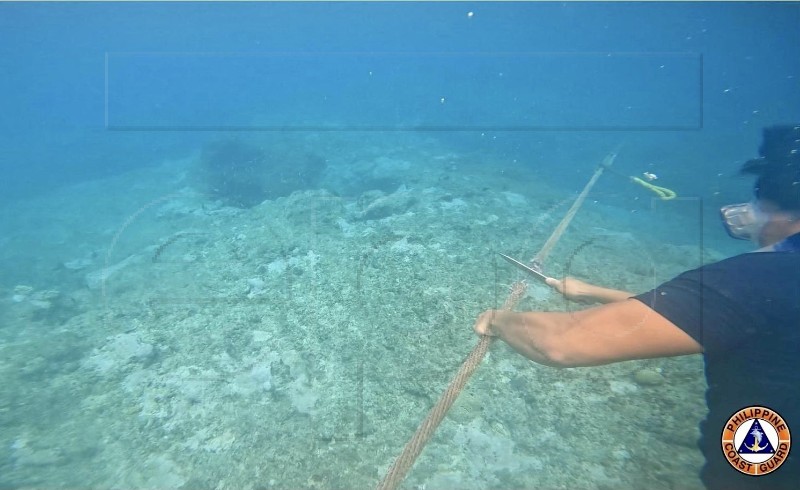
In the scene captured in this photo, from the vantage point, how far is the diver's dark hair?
178 cm

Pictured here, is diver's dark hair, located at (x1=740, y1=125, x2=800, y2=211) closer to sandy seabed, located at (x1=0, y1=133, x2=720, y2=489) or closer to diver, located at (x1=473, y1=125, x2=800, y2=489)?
diver, located at (x1=473, y1=125, x2=800, y2=489)

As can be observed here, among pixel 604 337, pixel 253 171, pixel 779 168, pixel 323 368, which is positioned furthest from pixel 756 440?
pixel 253 171

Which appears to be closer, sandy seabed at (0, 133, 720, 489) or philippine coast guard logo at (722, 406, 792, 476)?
philippine coast guard logo at (722, 406, 792, 476)

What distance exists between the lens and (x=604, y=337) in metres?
1.55

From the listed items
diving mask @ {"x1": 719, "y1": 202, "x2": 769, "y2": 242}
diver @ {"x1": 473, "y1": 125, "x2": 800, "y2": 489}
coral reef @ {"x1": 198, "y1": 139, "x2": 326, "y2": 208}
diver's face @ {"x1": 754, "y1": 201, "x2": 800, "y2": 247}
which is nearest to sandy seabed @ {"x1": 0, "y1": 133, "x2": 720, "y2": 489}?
diver @ {"x1": 473, "y1": 125, "x2": 800, "y2": 489}

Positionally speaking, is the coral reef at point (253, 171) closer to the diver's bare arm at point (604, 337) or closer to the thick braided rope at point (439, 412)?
the thick braided rope at point (439, 412)

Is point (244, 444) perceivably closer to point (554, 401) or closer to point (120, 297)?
point (554, 401)

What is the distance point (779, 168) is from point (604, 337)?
53.6 inches

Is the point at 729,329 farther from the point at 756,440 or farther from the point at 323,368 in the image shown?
the point at 323,368

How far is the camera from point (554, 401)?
338 cm

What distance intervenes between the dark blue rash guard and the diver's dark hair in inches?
14.8

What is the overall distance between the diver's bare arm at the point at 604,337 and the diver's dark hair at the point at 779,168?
93 centimetres

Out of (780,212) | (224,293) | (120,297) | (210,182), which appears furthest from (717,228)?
(210,182)

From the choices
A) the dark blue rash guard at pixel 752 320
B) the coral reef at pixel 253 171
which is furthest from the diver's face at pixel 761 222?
the coral reef at pixel 253 171
